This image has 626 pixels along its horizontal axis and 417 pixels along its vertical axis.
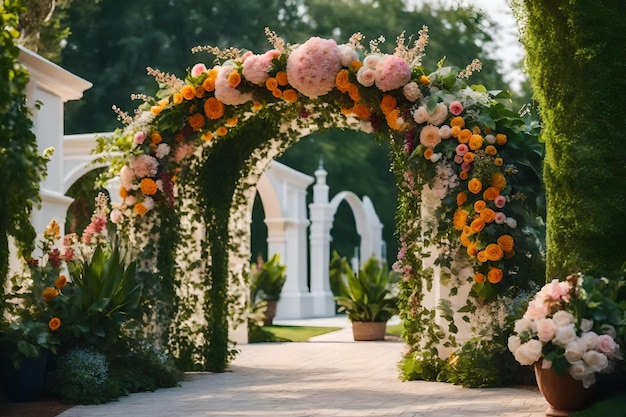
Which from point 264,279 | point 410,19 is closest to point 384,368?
point 264,279

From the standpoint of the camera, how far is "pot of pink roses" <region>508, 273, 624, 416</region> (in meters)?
6.70

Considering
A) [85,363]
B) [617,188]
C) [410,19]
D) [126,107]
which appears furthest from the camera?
[410,19]

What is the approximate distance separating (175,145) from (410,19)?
27207 mm

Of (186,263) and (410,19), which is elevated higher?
(410,19)

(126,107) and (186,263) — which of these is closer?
(186,263)

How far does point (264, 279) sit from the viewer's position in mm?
19250

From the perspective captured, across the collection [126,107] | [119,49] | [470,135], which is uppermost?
[119,49]

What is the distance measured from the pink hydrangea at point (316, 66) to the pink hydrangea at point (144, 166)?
1.62m

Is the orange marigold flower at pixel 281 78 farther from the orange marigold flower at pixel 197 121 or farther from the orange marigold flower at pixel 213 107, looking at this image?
the orange marigold flower at pixel 197 121

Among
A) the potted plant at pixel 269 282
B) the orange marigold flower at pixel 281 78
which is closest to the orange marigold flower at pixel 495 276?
the orange marigold flower at pixel 281 78

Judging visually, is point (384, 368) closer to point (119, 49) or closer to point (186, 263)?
point (186, 263)

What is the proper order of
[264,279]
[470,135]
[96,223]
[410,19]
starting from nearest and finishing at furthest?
[470,135]
[96,223]
[264,279]
[410,19]

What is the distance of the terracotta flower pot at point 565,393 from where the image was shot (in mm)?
6832

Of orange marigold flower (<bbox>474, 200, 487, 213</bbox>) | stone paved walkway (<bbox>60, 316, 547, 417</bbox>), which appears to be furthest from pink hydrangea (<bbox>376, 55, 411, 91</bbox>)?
stone paved walkway (<bbox>60, 316, 547, 417</bbox>)
